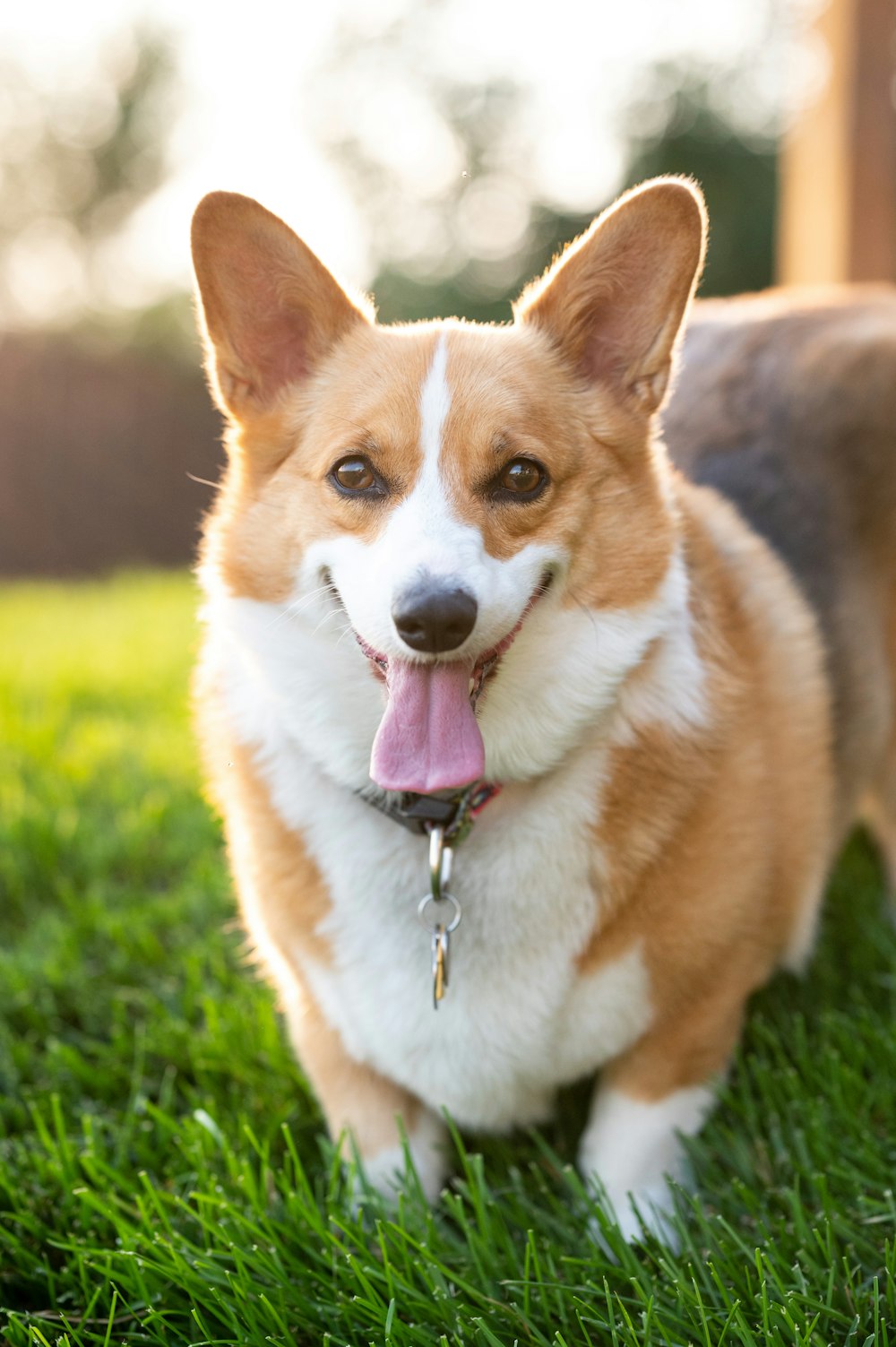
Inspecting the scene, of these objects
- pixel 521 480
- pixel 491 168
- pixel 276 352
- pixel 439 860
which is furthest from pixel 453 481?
pixel 491 168

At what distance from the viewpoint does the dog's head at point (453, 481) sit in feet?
6.26

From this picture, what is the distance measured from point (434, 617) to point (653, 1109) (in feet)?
3.46

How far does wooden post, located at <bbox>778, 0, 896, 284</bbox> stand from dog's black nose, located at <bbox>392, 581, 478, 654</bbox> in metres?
3.32

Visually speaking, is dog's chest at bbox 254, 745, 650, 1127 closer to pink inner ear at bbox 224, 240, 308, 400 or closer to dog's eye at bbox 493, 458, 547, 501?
dog's eye at bbox 493, 458, 547, 501

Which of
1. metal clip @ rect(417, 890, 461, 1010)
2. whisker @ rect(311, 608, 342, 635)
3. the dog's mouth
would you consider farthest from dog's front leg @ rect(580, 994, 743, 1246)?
whisker @ rect(311, 608, 342, 635)

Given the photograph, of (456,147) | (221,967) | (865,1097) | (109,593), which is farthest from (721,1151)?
(456,147)

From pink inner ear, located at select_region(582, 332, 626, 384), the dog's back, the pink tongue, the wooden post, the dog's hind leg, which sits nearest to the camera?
the pink tongue

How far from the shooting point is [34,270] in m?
15.9

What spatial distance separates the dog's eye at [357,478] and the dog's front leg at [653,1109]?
3.61 feet

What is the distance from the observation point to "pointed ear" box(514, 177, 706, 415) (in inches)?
82.0

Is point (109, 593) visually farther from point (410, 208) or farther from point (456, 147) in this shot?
point (456, 147)

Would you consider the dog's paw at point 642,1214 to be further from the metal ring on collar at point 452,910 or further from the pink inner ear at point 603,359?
the pink inner ear at point 603,359

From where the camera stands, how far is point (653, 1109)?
86.4 inches

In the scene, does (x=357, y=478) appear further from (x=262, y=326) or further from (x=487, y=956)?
(x=487, y=956)
